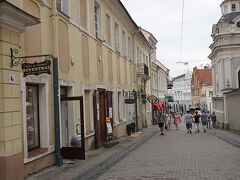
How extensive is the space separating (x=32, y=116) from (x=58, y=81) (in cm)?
150

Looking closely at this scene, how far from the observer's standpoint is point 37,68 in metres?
7.36

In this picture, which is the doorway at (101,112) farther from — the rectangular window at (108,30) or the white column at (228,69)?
the white column at (228,69)

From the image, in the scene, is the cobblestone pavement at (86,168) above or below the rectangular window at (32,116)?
below

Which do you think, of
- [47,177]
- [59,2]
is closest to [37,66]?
[47,177]

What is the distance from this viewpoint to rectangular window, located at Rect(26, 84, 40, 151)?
872 centimetres

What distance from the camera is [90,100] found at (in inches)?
532

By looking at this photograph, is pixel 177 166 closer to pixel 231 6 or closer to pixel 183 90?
pixel 231 6

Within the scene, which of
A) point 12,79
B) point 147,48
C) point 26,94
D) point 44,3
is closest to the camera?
point 12,79

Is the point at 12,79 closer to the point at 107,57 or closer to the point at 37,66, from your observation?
the point at 37,66

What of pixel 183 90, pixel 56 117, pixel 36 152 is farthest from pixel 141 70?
pixel 183 90

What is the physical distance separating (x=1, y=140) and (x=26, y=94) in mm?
1991

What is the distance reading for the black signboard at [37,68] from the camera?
7.27 metres

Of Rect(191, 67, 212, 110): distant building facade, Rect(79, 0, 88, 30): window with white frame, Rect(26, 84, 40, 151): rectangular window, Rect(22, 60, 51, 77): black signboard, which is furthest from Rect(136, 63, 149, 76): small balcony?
Rect(191, 67, 212, 110): distant building facade

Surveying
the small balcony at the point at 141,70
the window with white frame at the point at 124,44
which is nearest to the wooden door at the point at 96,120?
the window with white frame at the point at 124,44
